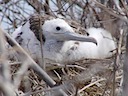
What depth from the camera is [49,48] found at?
2.21 metres

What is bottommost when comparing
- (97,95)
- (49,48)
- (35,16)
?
(97,95)

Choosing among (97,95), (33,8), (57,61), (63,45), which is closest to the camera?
(97,95)

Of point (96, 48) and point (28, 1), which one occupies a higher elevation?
point (28, 1)

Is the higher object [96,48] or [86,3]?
[86,3]

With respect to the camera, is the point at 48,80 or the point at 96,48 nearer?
the point at 48,80

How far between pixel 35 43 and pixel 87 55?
0.29m

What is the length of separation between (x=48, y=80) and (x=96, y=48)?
1.34 m

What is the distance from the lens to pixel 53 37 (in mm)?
2279

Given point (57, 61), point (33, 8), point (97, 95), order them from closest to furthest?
point (97, 95)
point (57, 61)
point (33, 8)

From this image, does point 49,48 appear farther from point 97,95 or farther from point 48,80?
point 48,80

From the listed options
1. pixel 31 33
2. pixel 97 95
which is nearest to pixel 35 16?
pixel 31 33

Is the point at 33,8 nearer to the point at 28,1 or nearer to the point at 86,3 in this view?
the point at 28,1

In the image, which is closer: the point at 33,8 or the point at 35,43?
the point at 35,43

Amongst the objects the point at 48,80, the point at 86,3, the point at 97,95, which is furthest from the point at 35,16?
the point at 48,80
